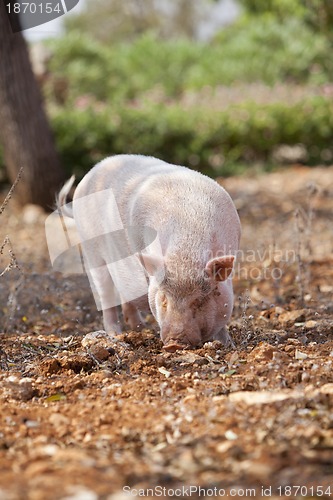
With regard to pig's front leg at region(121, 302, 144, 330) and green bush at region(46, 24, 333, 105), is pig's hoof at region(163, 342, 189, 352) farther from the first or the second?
green bush at region(46, 24, 333, 105)

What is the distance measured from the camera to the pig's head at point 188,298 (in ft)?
13.1

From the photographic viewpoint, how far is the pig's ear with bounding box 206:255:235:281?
3.98 metres

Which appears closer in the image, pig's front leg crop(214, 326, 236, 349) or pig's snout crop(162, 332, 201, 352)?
pig's snout crop(162, 332, 201, 352)

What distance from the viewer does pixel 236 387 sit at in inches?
135

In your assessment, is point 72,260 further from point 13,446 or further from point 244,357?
point 13,446

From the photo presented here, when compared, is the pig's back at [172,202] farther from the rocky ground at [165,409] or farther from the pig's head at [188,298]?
the rocky ground at [165,409]

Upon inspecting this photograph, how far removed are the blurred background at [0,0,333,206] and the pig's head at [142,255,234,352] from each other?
6668 millimetres

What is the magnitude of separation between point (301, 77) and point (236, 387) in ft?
60.5

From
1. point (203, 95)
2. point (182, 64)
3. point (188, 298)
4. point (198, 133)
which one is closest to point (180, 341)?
point (188, 298)

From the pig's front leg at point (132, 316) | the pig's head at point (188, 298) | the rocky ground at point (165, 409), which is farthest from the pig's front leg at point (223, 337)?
the pig's front leg at point (132, 316)

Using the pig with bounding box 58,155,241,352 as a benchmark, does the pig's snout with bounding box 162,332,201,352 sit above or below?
below

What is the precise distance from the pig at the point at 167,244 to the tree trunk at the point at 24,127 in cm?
457

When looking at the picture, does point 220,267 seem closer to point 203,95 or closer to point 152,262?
point 152,262

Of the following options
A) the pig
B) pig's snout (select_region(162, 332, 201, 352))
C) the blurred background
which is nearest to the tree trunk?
the blurred background
